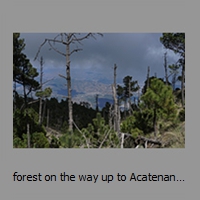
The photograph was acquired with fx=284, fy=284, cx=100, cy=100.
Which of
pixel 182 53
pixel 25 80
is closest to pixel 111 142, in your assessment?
pixel 25 80

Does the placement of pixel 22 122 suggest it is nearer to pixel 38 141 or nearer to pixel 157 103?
pixel 38 141

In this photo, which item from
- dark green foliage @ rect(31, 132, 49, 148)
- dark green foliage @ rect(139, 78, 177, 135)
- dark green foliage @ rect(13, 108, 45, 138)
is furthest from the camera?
dark green foliage @ rect(13, 108, 45, 138)

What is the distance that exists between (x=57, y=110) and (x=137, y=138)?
25.4 m

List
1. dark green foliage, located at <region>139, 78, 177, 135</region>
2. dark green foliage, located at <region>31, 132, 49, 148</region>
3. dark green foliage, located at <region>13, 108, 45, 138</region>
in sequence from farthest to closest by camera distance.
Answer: dark green foliage, located at <region>13, 108, 45, 138</region> < dark green foliage, located at <region>31, 132, 49, 148</region> < dark green foliage, located at <region>139, 78, 177, 135</region>

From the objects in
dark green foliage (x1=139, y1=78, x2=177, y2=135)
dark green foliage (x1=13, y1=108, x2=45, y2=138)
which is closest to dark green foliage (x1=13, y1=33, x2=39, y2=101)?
dark green foliage (x1=13, y1=108, x2=45, y2=138)

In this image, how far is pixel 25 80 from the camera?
1319cm

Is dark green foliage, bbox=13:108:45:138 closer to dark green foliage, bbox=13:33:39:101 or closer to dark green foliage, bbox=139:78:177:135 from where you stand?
dark green foliage, bbox=13:33:39:101

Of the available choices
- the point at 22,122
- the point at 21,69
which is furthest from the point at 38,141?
the point at 21,69

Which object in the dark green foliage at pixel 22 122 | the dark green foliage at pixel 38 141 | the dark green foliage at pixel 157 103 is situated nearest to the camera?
the dark green foliage at pixel 157 103

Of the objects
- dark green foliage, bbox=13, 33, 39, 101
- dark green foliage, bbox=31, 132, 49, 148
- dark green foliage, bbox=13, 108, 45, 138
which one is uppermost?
dark green foliage, bbox=13, 33, 39, 101

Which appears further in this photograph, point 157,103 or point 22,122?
point 22,122

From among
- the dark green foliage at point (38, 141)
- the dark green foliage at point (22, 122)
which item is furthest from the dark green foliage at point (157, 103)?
the dark green foliage at point (22, 122)

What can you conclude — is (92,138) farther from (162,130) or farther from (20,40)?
(20,40)

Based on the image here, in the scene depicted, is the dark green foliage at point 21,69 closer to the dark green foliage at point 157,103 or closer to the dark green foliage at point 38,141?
the dark green foliage at point 38,141
